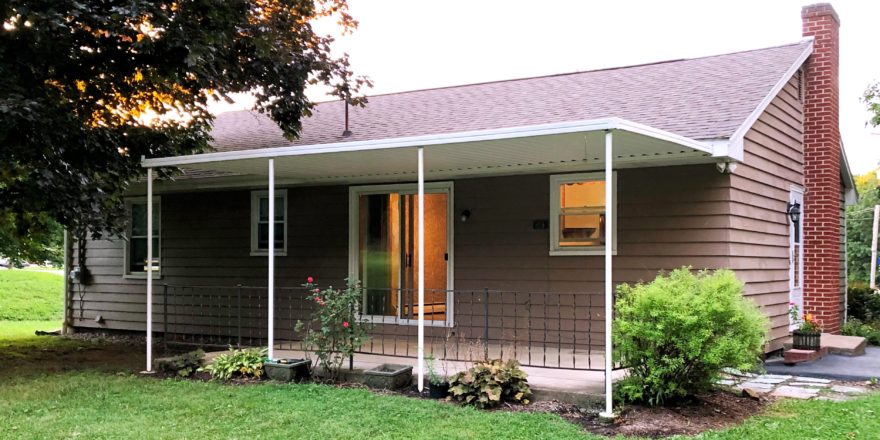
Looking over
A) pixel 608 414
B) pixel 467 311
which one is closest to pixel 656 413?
pixel 608 414

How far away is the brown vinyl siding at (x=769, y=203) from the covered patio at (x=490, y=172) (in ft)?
2.75

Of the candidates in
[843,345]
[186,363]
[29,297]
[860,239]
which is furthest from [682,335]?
[860,239]

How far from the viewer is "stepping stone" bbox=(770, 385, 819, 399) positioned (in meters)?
5.81

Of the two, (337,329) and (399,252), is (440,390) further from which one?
(399,252)

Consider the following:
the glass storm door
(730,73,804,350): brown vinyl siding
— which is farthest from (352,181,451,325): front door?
(730,73,804,350): brown vinyl siding

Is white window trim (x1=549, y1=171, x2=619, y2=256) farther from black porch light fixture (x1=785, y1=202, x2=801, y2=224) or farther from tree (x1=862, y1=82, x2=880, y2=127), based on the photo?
tree (x1=862, y1=82, x2=880, y2=127)

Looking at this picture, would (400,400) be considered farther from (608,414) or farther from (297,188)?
(297,188)

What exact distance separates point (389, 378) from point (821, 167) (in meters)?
6.81

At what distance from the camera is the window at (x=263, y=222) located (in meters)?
9.99

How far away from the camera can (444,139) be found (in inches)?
229

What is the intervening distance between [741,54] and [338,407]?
7.21 metres

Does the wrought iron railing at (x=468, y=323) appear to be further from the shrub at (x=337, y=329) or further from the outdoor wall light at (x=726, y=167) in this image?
the outdoor wall light at (x=726, y=167)

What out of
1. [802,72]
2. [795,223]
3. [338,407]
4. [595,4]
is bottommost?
[338,407]

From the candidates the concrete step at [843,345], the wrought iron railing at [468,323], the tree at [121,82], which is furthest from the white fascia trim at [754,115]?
the tree at [121,82]
